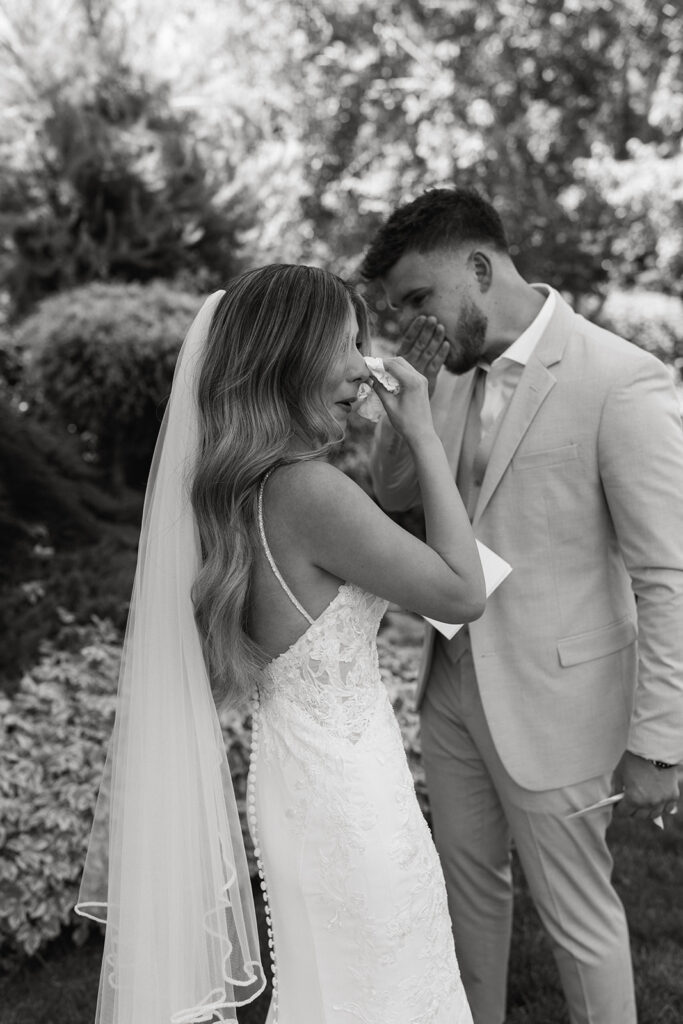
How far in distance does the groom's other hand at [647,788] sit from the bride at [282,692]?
0.56 m

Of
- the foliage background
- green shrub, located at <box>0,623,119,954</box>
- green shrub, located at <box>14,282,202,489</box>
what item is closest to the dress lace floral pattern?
green shrub, located at <box>0,623,119,954</box>

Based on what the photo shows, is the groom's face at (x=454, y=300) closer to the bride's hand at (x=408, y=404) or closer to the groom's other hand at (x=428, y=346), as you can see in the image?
the groom's other hand at (x=428, y=346)

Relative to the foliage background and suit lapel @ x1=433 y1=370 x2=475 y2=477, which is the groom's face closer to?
suit lapel @ x1=433 y1=370 x2=475 y2=477

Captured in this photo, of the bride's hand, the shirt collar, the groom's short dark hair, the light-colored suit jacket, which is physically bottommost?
the light-colored suit jacket

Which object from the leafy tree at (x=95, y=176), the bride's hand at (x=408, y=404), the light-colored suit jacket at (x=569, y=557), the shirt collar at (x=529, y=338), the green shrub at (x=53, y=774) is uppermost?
the leafy tree at (x=95, y=176)

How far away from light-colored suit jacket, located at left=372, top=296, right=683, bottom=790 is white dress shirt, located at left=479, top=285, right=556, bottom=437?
62 mm

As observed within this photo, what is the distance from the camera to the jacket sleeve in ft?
7.84

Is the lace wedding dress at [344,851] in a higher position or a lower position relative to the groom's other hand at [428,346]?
lower

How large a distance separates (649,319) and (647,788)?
35.2 feet

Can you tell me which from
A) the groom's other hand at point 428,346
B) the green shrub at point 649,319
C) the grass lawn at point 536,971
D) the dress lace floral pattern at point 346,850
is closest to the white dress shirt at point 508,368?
the groom's other hand at point 428,346

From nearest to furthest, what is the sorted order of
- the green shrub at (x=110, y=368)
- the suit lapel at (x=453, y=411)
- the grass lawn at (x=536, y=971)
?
the suit lapel at (x=453, y=411) < the grass lawn at (x=536, y=971) < the green shrub at (x=110, y=368)

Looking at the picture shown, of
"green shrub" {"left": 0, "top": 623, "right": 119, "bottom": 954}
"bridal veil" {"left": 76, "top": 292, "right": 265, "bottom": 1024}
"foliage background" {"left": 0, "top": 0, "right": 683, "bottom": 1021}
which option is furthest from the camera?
"foliage background" {"left": 0, "top": 0, "right": 683, "bottom": 1021}

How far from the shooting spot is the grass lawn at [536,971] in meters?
3.13

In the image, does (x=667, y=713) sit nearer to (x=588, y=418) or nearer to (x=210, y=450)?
(x=588, y=418)
